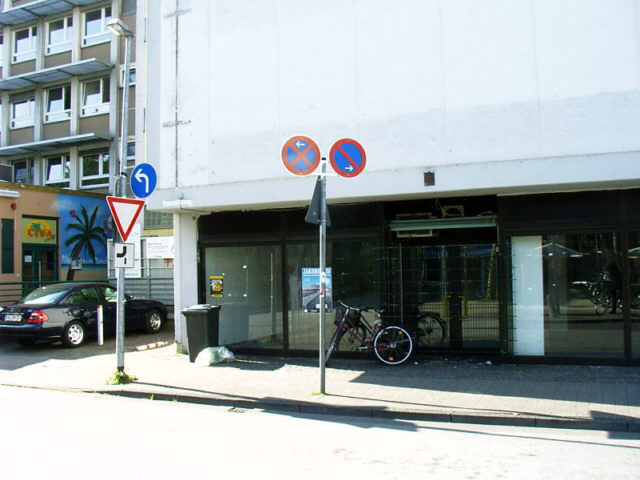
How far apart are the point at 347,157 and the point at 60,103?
2307cm

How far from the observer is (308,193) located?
31.6 ft

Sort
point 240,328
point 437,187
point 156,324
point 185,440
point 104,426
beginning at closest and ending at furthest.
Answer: point 185,440 < point 104,426 < point 437,187 < point 240,328 < point 156,324

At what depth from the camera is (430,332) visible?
1010cm

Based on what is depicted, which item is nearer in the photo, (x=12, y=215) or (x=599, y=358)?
(x=599, y=358)

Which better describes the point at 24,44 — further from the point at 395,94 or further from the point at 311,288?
the point at 395,94

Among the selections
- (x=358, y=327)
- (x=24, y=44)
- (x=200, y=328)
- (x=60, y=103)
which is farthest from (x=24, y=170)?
(x=358, y=327)

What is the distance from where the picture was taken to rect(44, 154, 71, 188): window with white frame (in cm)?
2606

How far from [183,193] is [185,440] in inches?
224

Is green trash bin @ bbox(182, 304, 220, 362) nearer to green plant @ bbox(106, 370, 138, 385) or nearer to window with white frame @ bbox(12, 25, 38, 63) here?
green plant @ bbox(106, 370, 138, 385)

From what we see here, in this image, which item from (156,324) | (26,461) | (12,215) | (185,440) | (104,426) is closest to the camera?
(26,461)

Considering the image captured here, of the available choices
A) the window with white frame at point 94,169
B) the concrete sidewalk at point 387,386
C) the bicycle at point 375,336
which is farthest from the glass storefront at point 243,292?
the window with white frame at point 94,169

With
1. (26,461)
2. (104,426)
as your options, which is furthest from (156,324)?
(26,461)

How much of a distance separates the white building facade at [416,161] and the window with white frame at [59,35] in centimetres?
1753

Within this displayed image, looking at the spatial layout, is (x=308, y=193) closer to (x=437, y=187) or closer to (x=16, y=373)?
(x=437, y=187)
